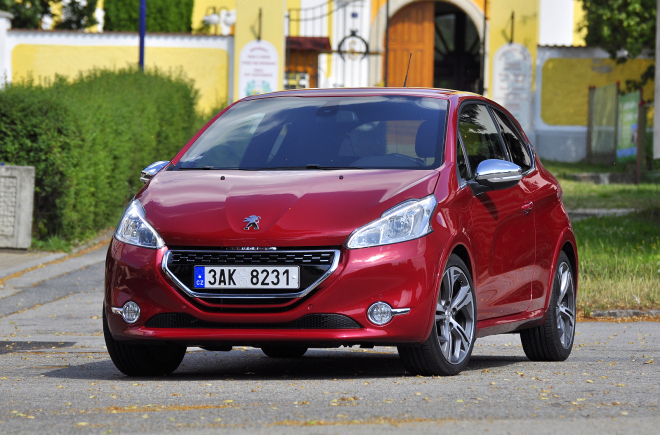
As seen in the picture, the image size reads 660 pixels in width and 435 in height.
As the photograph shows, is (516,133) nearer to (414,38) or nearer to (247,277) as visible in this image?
(247,277)

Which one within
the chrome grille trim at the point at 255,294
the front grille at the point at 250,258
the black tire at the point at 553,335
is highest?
the front grille at the point at 250,258

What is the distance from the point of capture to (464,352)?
21.5ft

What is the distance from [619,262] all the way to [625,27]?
16172 millimetres

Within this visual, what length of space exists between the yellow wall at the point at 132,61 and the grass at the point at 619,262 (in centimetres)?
1446

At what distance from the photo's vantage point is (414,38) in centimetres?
3192

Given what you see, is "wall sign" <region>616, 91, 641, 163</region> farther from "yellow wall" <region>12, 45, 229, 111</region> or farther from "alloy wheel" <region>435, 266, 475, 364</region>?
"alloy wheel" <region>435, 266, 475, 364</region>

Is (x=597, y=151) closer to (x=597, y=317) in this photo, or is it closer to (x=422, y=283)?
(x=597, y=317)

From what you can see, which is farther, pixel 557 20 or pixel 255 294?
pixel 557 20

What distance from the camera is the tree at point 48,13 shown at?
32.1 metres

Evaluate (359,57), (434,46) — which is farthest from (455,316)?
(434,46)

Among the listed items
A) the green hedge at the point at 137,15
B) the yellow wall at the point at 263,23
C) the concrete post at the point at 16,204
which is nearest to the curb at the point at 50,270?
the concrete post at the point at 16,204

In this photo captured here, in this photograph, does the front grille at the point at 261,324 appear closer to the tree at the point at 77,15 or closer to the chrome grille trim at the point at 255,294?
the chrome grille trim at the point at 255,294

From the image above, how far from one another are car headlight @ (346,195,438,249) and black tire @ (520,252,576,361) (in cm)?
183

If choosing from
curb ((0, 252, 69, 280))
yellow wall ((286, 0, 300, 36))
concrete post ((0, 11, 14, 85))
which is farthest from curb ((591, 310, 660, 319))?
yellow wall ((286, 0, 300, 36))
